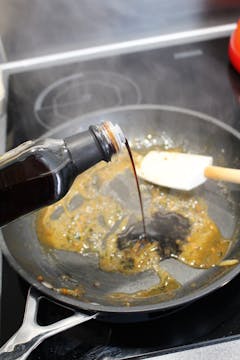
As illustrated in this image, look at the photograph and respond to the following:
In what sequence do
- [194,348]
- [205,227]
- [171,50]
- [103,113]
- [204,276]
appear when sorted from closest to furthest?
[194,348] < [204,276] < [205,227] < [103,113] < [171,50]

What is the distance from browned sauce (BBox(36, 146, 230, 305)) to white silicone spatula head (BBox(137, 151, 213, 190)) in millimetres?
36

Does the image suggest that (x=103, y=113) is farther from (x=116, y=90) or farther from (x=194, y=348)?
(x=194, y=348)

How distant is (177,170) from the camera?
0.93m

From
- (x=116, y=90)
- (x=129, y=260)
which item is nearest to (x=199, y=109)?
(x=116, y=90)

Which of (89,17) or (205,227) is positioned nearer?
(205,227)

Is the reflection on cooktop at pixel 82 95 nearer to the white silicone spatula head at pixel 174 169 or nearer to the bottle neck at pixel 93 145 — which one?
the white silicone spatula head at pixel 174 169

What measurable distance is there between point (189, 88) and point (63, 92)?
1.22 ft

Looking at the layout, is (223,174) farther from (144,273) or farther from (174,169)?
(144,273)

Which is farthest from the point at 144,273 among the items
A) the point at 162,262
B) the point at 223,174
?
the point at 223,174

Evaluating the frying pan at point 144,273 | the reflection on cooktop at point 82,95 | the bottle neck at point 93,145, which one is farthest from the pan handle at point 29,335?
the reflection on cooktop at point 82,95

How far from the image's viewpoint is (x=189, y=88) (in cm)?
118

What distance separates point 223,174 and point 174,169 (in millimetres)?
128

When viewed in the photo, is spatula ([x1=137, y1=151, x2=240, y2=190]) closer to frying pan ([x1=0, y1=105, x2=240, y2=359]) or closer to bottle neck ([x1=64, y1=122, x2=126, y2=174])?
frying pan ([x1=0, y1=105, x2=240, y2=359])

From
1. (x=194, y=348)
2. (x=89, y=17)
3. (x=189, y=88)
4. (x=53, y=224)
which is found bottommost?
(x=194, y=348)
